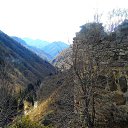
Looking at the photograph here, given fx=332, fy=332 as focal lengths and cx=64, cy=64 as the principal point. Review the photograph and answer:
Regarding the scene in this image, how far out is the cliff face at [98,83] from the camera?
72.3ft

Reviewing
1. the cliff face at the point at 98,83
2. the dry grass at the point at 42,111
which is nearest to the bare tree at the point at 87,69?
the cliff face at the point at 98,83

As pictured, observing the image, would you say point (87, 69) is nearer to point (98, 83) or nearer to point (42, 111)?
point (98, 83)

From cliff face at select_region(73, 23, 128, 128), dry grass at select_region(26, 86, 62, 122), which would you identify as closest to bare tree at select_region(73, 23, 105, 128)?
cliff face at select_region(73, 23, 128, 128)

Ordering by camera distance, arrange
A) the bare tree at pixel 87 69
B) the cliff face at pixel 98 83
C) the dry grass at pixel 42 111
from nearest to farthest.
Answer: the bare tree at pixel 87 69
the cliff face at pixel 98 83
the dry grass at pixel 42 111

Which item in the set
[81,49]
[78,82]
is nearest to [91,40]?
[81,49]

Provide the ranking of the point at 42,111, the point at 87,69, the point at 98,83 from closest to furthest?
1. the point at 87,69
2. the point at 98,83
3. the point at 42,111

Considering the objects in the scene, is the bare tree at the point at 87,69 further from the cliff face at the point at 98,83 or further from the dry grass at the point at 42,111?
the dry grass at the point at 42,111

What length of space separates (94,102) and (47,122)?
1452 centimetres

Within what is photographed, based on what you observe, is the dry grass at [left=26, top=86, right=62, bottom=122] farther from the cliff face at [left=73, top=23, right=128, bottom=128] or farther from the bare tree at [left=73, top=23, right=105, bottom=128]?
the bare tree at [left=73, top=23, right=105, bottom=128]

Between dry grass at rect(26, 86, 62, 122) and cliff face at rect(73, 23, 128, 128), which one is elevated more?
cliff face at rect(73, 23, 128, 128)

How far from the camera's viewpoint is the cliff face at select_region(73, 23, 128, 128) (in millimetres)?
22047

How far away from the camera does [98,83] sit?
76.1ft

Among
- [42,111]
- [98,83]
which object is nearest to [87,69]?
[98,83]

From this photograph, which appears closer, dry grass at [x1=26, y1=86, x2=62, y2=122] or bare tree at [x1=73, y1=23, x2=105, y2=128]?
bare tree at [x1=73, y1=23, x2=105, y2=128]
